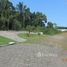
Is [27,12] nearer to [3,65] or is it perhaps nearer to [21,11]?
[21,11]

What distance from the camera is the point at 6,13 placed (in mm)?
71625

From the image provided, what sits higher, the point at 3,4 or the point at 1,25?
the point at 3,4

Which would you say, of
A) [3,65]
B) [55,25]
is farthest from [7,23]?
[3,65]

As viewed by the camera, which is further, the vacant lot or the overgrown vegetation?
the overgrown vegetation

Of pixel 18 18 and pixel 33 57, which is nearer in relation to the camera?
pixel 33 57

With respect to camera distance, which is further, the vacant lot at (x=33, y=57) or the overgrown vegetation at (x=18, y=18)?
the overgrown vegetation at (x=18, y=18)

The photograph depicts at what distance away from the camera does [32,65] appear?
9.68 metres

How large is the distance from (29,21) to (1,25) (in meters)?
21.1

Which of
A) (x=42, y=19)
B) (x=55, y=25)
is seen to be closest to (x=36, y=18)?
(x=42, y=19)

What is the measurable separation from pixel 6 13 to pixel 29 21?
1797cm

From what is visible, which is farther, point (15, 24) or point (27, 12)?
point (27, 12)

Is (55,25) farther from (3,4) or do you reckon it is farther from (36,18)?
(36,18)

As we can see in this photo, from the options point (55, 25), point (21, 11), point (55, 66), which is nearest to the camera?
point (55, 66)

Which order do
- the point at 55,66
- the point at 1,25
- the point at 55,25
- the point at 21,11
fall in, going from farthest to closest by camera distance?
the point at 21,11, the point at 1,25, the point at 55,25, the point at 55,66
